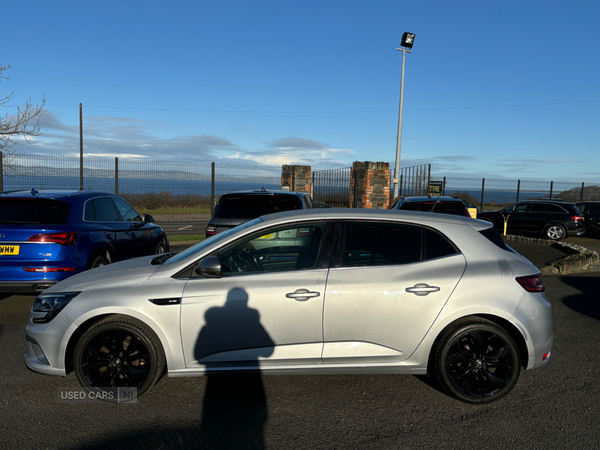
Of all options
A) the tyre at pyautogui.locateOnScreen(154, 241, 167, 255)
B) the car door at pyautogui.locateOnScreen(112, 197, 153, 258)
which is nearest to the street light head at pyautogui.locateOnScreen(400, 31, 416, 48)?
the tyre at pyautogui.locateOnScreen(154, 241, 167, 255)

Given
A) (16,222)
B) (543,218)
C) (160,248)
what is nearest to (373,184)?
(543,218)

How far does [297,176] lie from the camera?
2141 cm

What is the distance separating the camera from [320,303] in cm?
364

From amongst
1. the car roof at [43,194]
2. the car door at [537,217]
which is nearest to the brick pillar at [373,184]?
the car door at [537,217]

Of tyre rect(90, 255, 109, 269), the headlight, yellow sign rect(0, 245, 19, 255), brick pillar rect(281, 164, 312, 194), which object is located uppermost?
brick pillar rect(281, 164, 312, 194)

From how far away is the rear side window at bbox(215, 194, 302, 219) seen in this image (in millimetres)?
7812

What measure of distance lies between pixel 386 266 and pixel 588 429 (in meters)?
1.86

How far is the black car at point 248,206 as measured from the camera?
25.4 ft

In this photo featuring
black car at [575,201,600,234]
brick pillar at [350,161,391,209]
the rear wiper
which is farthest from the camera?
brick pillar at [350,161,391,209]

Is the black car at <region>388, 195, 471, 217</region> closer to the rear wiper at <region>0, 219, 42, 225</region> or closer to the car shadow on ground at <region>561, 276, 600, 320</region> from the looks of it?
the car shadow on ground at <region>561, 276, 600, 320</region>

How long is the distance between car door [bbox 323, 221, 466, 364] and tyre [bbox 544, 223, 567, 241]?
14.8 metres

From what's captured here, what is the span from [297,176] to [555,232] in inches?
428

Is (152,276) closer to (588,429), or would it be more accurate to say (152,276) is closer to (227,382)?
(227,382)

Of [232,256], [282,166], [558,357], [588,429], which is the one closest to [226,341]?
[232,256]
